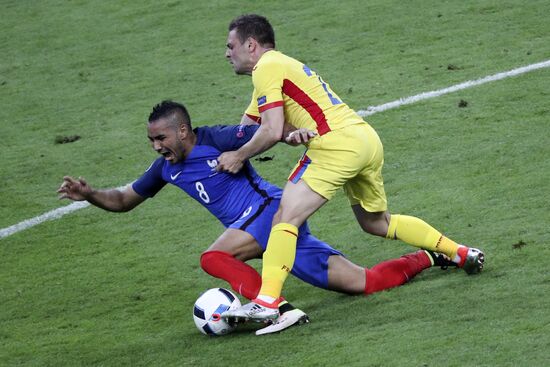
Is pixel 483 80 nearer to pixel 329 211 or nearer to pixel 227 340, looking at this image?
pixel 329 211

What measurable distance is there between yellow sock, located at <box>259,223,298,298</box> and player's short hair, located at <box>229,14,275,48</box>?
1.13 m

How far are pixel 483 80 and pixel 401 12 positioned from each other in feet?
8.42

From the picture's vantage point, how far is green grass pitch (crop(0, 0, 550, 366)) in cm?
586

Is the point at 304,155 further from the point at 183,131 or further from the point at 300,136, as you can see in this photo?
the point at 183,131

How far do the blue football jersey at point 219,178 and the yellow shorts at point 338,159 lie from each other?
0.39 m

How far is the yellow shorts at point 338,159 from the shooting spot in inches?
243

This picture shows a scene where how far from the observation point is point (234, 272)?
6.28 metres

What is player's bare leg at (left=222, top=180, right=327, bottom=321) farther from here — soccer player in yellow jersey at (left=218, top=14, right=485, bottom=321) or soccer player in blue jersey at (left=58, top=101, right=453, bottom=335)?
soccer player in blue jersey at (left=58, top=101, right=453, bottom=335)

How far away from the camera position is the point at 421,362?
5109mm

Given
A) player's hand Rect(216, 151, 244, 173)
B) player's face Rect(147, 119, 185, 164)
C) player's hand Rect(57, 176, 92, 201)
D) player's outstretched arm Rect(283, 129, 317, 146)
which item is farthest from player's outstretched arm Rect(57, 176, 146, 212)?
player's outstretched arm Rect(283, 129, 317, 146)

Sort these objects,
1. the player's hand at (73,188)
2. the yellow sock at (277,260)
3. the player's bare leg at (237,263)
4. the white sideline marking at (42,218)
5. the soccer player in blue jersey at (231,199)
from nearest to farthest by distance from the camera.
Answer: the yellow sock at (277,260) → the player's bare leg at (237,263) → the soccer player in blue jersey at (231,199) → the player's hand at (73,188) → the white sideline marking at (42,218)

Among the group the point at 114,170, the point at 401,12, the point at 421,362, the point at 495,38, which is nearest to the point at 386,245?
the point at 421,362

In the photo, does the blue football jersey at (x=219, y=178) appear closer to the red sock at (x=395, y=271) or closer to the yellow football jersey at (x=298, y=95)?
the yellow football jersey at (x=298, y=95)

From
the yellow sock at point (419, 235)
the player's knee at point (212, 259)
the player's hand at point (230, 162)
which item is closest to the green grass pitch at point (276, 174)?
the yellow sock at point (419, 235)
